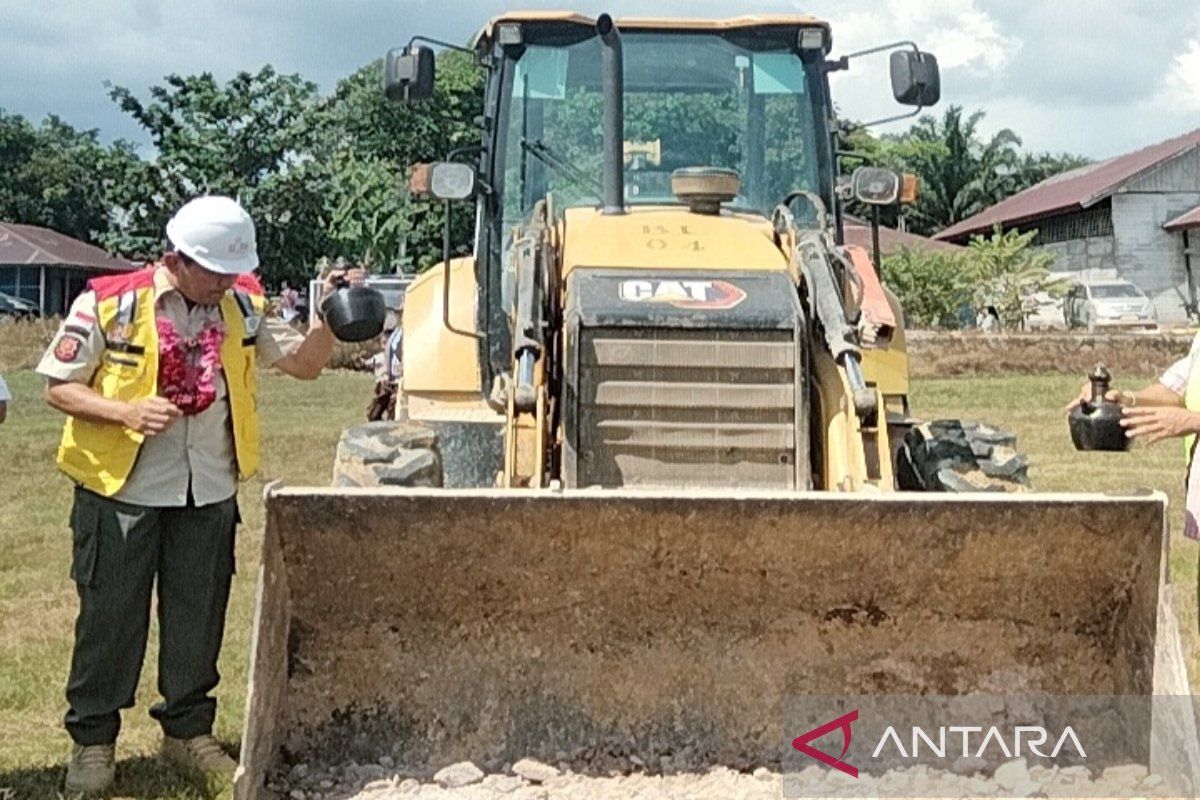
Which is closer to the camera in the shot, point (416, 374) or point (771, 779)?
point (771, 779)

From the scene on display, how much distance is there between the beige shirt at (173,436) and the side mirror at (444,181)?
1340mm

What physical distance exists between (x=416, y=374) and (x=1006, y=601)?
10.4 feet

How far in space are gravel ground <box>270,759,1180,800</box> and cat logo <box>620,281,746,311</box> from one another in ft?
5.62

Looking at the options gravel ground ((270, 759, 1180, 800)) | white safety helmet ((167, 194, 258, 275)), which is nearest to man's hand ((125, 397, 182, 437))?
white safety helmet ((167, 194, 258, 275))

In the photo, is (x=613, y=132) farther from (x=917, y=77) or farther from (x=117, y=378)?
(x=117, y=378)

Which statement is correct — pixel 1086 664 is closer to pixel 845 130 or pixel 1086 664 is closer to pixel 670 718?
pixel 670 718

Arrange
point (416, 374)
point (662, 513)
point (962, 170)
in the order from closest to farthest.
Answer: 1. point (662, 513)
2. point (416, 374)
3. point (962, 170)

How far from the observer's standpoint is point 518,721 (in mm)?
4633

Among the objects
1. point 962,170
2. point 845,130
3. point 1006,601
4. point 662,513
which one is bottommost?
point 1006,601

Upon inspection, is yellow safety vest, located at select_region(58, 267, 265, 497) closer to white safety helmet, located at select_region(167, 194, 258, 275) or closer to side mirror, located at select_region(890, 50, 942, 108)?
white safety helmet, located at select_region(167, 194, 258, 275)

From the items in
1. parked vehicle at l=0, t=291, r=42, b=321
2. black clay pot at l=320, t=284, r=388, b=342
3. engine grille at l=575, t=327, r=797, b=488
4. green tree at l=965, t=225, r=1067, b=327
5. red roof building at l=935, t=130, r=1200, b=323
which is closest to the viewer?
black clay pot at l=320, t=284, r=388, b=342

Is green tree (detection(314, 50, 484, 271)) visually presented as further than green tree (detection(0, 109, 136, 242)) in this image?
No

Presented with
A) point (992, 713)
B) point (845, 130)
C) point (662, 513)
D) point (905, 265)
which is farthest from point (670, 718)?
point (905, 265)

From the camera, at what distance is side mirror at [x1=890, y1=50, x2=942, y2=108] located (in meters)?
6.46
